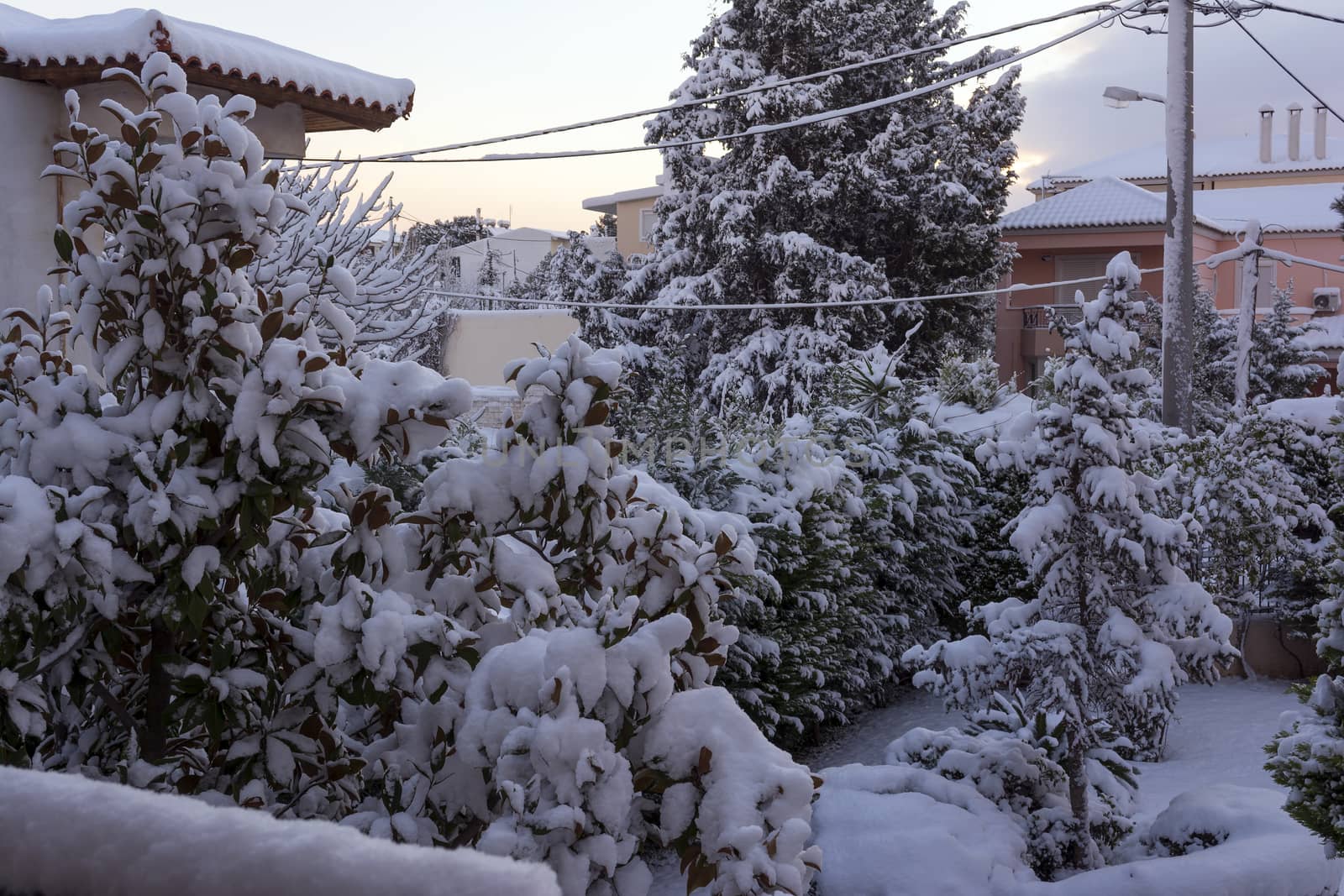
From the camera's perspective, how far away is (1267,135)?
155 ft

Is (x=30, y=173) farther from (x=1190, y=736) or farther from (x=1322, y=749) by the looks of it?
(x=1190, y=736)

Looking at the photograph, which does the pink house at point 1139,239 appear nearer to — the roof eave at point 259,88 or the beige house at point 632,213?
the beige house at point 632,213

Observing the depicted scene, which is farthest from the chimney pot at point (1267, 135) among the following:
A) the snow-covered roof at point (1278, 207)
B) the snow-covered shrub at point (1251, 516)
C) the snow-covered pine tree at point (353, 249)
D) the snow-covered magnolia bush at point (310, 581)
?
the snow-covered magnolia bush at point (310, 581)

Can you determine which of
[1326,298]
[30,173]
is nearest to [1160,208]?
[1326,298]

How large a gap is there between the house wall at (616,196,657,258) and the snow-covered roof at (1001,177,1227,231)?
14.8 m

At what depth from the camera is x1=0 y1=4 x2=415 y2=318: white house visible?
7.00 meters

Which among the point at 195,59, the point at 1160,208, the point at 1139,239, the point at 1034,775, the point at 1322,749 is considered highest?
the point at 1160,208

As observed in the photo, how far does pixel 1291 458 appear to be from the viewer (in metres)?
10.5

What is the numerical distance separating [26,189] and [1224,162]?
167ft

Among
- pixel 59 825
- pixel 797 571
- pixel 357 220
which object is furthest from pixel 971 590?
pixel 59 825

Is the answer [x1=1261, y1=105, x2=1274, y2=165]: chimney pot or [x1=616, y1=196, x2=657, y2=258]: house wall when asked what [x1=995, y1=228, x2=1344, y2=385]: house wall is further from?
[x1=616, y1=196, x2=657, y2=258]: house wall

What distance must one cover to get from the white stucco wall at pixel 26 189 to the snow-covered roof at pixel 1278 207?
37363 mm

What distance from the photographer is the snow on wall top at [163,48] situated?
6.91 meters

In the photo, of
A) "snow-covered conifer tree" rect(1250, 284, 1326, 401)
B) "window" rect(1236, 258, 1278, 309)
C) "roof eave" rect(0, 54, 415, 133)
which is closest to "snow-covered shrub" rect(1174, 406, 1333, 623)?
"roof eave" rect(0, 54, 415, 133)
